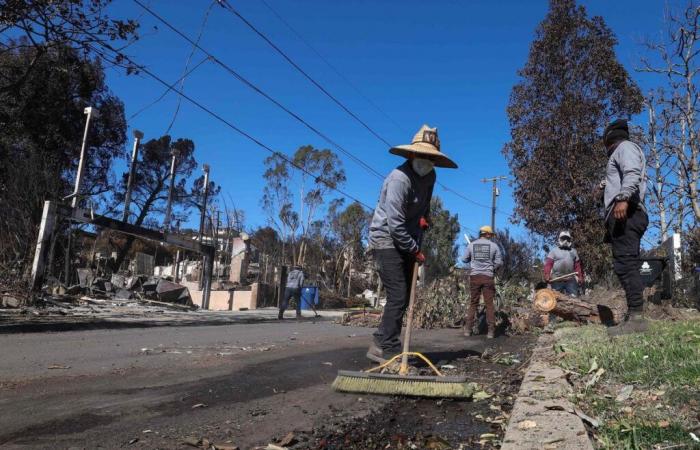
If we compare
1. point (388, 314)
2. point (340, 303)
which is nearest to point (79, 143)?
point (340, 303)

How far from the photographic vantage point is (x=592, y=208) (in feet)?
50.1

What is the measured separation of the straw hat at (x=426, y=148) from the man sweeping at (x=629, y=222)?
1.72 metres

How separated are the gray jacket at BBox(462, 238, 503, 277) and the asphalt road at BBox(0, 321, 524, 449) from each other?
2.12 meters

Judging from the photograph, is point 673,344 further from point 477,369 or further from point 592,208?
point 592,208

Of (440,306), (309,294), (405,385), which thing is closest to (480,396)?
(405,385)

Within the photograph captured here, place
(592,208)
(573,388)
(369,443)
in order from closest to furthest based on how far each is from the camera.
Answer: (369,443) < (573,388) < (592,208)

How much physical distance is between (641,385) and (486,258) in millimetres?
5553

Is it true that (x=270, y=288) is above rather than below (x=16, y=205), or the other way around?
below

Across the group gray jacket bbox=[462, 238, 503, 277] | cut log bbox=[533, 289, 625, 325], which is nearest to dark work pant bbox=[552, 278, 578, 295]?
cut log bbox=[533, 289, 625, 325]

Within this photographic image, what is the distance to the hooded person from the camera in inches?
193

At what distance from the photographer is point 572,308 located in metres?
8.49

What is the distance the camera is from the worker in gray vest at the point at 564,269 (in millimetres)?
9836

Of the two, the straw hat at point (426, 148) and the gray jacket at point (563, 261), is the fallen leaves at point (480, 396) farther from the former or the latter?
the gray jacket at point (563, 261)

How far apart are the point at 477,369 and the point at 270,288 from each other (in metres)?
24.5
